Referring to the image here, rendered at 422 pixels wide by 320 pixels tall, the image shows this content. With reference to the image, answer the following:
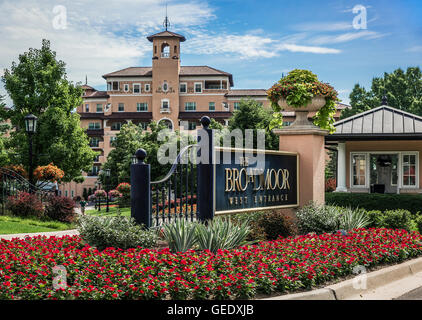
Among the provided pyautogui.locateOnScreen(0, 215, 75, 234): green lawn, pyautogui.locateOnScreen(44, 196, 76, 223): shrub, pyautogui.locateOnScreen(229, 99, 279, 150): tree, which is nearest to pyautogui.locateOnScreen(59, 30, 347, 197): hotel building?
pyautogui.locateOnScreen(229, 99, 279, 150): tree

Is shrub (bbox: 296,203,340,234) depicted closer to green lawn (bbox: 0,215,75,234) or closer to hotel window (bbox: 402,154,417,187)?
green lawn (bbox: 0,215,75,234)

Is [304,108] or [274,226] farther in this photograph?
[304,108]

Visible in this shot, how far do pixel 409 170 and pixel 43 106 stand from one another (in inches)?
903

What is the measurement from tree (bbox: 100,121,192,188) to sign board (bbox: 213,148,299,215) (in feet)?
101

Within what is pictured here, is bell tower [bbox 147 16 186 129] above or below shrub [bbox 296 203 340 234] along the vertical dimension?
above

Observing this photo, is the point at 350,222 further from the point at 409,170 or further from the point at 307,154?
the point at 409,170

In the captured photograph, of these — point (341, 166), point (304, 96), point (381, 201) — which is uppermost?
point (304, 96)

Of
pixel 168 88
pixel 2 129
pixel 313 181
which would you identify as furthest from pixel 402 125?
pixel 168 88

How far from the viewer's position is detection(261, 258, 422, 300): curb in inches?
266

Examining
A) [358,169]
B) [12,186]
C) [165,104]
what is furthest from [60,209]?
[165,104]

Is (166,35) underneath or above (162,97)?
above

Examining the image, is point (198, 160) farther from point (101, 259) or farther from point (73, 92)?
point (73, 92)

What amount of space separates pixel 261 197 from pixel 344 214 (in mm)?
2096

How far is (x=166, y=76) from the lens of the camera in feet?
273
